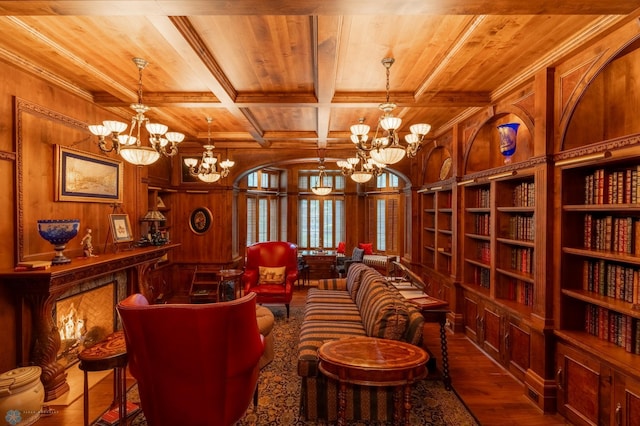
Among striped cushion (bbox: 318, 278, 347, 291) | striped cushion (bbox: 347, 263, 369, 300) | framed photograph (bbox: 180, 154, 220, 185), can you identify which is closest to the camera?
striped cushion (bbox: 347, 263, 369, 300)

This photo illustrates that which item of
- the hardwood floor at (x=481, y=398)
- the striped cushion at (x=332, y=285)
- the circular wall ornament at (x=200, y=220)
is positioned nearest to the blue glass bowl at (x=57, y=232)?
the hardwood floor at (x=481, y=398)

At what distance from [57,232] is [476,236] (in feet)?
14.8

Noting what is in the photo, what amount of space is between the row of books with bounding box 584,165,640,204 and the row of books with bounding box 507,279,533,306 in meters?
1.19

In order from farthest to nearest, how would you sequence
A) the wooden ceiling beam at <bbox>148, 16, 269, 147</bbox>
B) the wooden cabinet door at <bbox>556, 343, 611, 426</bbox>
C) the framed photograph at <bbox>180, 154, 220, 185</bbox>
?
1. the framed photograph at <bbox>180, 154, 220, 185</bbox>
2. the wooden cabinet door at <bbox>556, 343, 611, 426</bbox>
3. the wooden ceiling beam at <bbox>148, 16, 269, 147</bbox>

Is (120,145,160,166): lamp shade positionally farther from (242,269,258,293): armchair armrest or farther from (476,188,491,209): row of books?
(476,188,491,209): row of books

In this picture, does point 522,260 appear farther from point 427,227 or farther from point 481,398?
point 427,227

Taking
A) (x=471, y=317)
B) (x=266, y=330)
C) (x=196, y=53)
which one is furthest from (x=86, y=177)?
(x=471, y=317)

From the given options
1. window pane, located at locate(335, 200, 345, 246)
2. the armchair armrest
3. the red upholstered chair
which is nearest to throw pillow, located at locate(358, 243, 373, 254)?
window pane, located at locate(335, 200, 345, 246)

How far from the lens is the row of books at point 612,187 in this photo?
2451 millimetres

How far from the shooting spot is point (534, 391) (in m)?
3.15

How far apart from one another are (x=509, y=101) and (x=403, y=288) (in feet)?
7.76

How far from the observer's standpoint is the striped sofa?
9.23ft

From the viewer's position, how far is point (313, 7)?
192cm

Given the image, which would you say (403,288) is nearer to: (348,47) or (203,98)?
(348,47)
